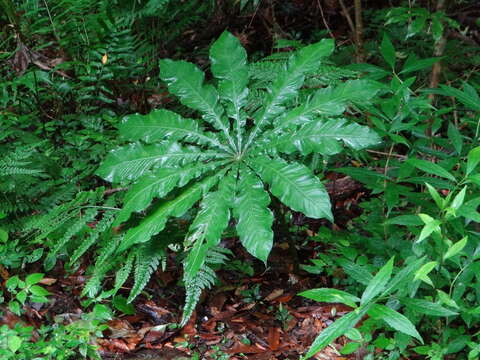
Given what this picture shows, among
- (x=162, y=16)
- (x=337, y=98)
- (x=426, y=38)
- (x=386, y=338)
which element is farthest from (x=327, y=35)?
(x=386, y=338)

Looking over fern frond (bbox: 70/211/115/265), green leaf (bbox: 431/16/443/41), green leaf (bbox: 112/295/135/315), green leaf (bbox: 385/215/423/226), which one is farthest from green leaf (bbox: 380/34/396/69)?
green leaf (bbox: 112/295/135/315)

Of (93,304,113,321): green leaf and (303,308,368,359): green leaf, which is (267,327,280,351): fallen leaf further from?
(303,308,368,359): green leaf

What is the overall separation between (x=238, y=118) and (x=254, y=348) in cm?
121

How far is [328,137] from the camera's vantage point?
6.57ft

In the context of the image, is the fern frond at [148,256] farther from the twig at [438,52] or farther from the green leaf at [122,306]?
the twig at [438,52]

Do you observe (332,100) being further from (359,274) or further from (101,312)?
(101,312)

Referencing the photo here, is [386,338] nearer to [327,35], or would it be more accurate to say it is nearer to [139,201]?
[139,201]

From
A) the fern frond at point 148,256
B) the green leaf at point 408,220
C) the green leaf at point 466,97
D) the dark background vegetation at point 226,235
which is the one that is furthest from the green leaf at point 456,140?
the fern frond at point 148,256

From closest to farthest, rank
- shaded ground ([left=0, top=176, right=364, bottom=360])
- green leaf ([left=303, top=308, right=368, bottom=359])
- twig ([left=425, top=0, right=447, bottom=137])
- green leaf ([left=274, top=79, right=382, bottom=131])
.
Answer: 1. green leaf ([left=303, top=308, right=368, bottom=359])
2. green leaf ([left=274, top=79, right=382, bottom=131])
3. shaded ground ([left=0, top=176, right=364, bottom=360])
4. twig ([left=425, top=0, right=447, bottom=137])

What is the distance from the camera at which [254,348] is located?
258 cm

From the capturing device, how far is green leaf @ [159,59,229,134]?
89.3 inches

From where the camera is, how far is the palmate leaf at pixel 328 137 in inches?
77.9

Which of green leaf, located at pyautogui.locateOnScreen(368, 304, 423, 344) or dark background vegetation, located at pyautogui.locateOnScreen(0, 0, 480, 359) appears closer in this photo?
green leaf, located at pyautogui.locateOnScreen(368, 304, 423, 344)

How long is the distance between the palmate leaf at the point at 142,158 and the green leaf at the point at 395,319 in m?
0.94
